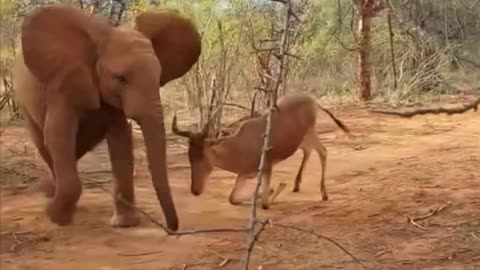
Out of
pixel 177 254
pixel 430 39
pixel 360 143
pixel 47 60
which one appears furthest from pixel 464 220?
pixel 430 39

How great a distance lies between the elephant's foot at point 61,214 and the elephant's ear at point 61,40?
0.82m

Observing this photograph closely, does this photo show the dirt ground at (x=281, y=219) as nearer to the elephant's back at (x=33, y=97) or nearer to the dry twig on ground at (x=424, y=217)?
the dry twig on ground at (x=424, y=217)

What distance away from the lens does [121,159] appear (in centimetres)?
696

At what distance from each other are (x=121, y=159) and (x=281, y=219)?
124 cm

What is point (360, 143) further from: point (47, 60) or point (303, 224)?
point (47, 60)

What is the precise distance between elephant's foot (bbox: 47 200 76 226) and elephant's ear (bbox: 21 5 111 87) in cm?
82

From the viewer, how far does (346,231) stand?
6.57 meters

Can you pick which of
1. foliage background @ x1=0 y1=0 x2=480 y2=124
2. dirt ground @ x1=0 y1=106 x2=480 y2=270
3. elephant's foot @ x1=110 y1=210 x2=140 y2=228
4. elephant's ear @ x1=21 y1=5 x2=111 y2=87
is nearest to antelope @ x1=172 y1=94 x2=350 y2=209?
dirt ground @ x1=0 y1=106 x2=480 y2=270

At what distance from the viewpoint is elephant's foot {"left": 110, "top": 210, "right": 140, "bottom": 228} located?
21.6 ft

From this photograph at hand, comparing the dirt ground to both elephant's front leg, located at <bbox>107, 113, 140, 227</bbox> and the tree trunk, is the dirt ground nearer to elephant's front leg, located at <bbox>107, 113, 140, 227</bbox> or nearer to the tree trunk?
elephant's front leg, located at <bbox>107, 113, 140, 227</bbox>

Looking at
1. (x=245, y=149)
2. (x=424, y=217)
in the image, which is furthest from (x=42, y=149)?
(x=424, y=217)

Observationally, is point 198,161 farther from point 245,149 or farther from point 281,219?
point 281,219

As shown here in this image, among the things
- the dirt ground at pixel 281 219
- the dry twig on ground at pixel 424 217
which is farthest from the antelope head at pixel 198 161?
the dry twig on ground at pixel 424 217

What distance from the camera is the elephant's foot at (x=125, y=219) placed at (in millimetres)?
6582
